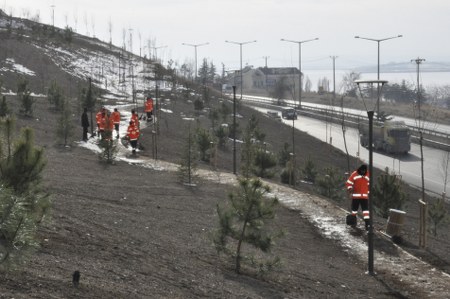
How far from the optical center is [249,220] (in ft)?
34.1

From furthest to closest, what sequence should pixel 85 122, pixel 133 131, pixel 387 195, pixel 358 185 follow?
pixel 85 122 → pixel 133 131 → pixel 387 195 → pixel 358 185

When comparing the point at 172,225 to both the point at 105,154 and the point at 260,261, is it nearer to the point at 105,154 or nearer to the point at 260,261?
→ the point at 260,261

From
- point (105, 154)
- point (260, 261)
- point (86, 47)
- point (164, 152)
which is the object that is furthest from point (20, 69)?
point (260, 261)

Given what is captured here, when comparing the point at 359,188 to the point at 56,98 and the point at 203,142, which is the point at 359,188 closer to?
the point at 203,142

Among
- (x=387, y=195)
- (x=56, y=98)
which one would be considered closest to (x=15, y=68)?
(x=56, y=98)

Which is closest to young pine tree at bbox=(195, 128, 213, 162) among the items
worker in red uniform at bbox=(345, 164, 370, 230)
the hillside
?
the hillside

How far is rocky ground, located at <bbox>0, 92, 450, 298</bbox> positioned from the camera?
27.7 ft

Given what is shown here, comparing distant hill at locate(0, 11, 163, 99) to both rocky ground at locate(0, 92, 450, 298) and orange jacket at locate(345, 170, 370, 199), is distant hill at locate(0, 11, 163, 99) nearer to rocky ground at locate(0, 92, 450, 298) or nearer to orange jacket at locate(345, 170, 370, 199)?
rocky ground at locate(0, 92, 450, 298)

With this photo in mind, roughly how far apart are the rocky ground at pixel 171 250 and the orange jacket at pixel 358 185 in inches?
38.3

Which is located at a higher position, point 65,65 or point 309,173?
point 65,65

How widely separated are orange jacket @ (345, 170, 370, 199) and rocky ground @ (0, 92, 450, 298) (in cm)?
97

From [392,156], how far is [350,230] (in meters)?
35.4

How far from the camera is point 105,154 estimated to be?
919 inches

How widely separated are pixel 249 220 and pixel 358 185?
6.00m
